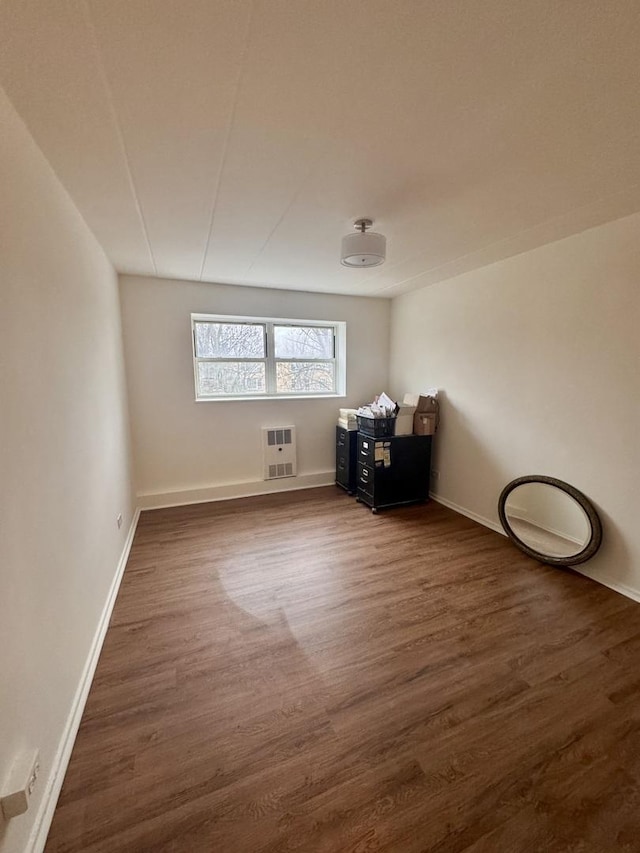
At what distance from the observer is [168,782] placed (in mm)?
1208

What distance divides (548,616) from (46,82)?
10.6ft

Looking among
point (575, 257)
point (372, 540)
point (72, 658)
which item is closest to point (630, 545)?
point (372, 540)

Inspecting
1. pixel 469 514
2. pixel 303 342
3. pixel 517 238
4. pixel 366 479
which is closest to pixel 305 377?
pixel 303 342

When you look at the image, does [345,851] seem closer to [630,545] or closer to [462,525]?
[630,545]

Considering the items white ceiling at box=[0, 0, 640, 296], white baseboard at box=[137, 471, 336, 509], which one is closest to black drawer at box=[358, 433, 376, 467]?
white baseboard at box=[137, 471, 336, 509]

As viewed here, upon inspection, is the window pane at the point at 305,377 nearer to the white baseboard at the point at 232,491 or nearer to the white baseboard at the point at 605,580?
the white baseboard at the point at 232,491

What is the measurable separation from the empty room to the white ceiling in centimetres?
1

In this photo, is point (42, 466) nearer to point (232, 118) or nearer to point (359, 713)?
point (232, 118)

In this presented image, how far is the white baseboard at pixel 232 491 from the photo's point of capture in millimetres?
3596

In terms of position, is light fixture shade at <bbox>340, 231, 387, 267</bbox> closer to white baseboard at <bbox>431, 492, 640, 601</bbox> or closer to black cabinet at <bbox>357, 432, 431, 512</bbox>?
black cabinet at <bbox>357, 432, 431, 512</bbox>

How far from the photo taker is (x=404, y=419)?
3.57 meters

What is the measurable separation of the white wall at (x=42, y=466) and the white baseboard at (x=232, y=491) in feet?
5.28

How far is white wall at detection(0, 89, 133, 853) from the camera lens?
1.00 metres

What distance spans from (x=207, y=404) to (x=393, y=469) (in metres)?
2.08
